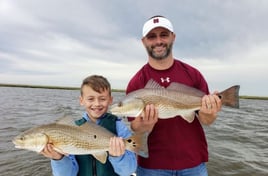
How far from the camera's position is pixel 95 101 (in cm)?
435

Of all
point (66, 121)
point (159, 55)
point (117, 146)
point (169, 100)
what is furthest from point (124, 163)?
point (159, 55)

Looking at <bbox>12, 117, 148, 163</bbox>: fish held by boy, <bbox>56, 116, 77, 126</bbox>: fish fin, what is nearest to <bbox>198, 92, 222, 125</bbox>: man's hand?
<bbox>12, 117, 148, 163</bbox>: fish held by boy

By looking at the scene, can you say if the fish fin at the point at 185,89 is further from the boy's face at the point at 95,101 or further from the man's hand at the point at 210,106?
the boy's face at the point at 95,101

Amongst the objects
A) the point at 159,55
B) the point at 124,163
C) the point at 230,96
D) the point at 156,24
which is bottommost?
the point at 124,163

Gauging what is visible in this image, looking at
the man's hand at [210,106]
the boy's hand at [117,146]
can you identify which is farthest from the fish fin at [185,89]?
the boy's hand at [117,146]

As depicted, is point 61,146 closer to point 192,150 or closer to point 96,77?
point 96,77

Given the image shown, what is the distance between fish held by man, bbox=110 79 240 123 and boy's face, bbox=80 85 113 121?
23 centimetres

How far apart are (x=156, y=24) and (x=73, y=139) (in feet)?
7.45

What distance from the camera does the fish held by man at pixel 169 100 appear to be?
14.2ft

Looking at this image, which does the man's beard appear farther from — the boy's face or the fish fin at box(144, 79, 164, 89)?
the boy's face

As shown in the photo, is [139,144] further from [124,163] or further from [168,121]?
[168,121]

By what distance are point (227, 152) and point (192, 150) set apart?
908 cm

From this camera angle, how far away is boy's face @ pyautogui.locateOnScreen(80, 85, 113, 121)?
14.3 ft

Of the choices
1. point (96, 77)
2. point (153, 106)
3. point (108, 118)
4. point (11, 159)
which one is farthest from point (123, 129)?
point (11, 159)
